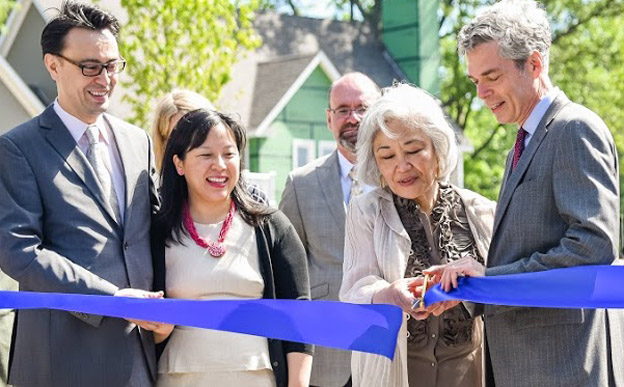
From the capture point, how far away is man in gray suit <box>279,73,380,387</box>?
652cm

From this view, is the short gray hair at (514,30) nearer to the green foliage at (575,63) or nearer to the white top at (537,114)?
the white top at (537,114)

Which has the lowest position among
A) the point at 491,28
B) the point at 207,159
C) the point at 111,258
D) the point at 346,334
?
the point at 346,334

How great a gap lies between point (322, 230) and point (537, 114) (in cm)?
233

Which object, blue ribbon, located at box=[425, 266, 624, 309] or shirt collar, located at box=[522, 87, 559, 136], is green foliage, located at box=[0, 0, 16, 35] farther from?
blue ribbon, located at box=[425, 266, 624, 309]

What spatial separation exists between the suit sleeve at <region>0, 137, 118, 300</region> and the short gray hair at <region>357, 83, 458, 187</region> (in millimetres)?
1292

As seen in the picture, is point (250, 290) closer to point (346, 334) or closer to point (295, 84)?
point (346, 334)

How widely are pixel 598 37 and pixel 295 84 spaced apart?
1537 centimetres

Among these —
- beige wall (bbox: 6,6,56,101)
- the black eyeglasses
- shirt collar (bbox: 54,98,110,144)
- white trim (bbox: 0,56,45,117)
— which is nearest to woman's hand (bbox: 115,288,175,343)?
shirt collar (bbox: 54,98,110,144)

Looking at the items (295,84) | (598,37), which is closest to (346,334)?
(295,84)

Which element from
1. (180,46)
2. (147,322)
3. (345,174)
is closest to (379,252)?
(147,322)

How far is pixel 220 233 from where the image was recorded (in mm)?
5082

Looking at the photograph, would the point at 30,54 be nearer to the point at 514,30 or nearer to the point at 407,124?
the point at 407,124

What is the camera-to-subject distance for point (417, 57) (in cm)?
3116

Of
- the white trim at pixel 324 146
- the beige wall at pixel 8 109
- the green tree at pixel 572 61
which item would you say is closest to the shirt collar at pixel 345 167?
the beige wall at pixel 8 109
